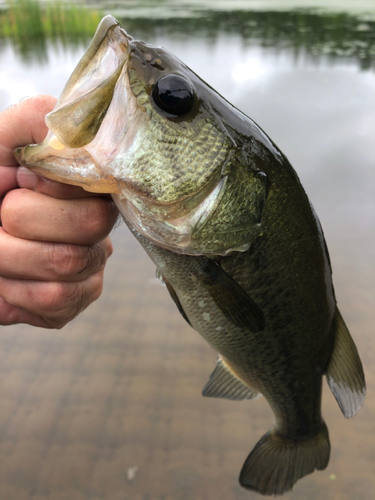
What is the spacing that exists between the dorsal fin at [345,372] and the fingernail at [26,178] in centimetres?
112

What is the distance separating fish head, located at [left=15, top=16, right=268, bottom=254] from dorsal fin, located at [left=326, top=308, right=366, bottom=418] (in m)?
0.75

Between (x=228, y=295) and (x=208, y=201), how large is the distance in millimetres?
294

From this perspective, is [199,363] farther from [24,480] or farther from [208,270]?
[208,270]

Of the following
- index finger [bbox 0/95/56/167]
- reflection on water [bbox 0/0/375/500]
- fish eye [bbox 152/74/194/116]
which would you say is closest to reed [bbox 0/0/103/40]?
reflection on water [bbox 0/0/375/500]

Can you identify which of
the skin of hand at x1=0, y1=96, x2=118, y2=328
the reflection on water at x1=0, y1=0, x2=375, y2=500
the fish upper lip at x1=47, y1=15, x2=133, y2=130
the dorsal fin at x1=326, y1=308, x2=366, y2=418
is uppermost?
the fish upper lip at x1=47, y1=15, x2=133, y2=130

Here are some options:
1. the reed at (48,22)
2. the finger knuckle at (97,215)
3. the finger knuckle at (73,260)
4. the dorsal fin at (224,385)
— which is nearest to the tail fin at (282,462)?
the dorsal fin at (224,385)

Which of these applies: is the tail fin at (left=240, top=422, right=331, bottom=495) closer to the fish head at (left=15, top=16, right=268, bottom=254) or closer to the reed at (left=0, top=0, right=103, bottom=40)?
the fish head at (left=15, top=16, right=268, bottom=254)

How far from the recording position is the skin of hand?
102cm

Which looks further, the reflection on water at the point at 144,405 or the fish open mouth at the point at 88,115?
the reflection on water at the point at 144,405

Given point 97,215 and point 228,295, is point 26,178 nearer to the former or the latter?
point 97,215

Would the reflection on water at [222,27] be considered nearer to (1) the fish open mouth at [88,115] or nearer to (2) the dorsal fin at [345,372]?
(2) the dorsal fin at [345,372]

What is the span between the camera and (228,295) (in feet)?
3.59

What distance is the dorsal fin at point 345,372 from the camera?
1.37 metres

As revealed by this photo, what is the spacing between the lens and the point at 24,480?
1.95 metres
